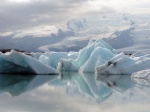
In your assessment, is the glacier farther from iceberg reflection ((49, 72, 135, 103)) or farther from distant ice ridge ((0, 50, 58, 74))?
iceberg reflection ((49, 72, 135, 103))

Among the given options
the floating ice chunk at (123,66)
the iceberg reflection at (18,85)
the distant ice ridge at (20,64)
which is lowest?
the floating ice chunk at (123,66)

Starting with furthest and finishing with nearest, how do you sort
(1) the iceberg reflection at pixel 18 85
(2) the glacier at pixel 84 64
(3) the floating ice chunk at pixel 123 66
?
(3) the floating ice chunk at pixel 123 66 → (2) the glacier at pixel 84 64 → (1) the iceberg reflection at pixel 18 85

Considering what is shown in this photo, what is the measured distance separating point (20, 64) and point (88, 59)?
15.1 feet

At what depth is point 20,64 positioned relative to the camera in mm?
14758

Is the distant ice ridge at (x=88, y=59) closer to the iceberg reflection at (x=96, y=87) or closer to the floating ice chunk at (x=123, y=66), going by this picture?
the floating ice chunk at (x=123, y=66)

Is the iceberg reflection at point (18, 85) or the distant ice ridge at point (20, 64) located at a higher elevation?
the distant ice ridge at point (20, 64)

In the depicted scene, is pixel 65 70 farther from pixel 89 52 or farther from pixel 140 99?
pixel 140 99

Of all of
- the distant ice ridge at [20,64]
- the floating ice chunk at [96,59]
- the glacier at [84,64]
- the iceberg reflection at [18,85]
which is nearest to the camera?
the iceberg reflection at [18,85]

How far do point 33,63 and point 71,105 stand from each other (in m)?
8.49

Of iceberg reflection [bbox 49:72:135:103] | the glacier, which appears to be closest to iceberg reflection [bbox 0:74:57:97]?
iceberg reflection [bbox 49:72:135:103]

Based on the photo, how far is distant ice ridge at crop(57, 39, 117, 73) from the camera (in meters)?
17.9

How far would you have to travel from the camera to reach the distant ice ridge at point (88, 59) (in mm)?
17875

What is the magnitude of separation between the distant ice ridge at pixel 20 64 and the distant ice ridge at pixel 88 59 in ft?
10.5

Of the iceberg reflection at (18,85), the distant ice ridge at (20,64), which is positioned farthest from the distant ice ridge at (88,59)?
the iceberg reflection at (18,85)
